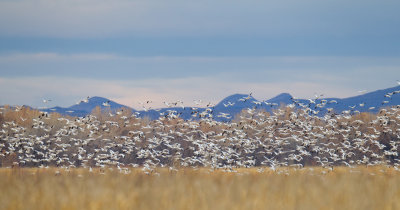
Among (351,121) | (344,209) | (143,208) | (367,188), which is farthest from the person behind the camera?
(351,121)

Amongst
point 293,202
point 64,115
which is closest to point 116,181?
A: point 293,202

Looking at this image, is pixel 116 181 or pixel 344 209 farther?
pixel 116 181

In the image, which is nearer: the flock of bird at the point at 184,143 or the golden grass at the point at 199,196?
the golden grass at the point at 199,196

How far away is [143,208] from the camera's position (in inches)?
384

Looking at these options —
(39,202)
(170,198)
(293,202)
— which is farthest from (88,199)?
(293,202)

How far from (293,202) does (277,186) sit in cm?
251

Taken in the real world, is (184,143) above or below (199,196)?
below

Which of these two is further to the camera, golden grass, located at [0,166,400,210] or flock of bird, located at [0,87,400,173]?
flock of bird, located at [0,87,400,173]

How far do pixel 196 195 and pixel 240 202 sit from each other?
0.98 meters

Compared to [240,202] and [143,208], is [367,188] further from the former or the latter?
[143,208]

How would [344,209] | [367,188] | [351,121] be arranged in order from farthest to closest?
[351,121], [367,188], [344,209]

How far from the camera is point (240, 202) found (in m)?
10.9

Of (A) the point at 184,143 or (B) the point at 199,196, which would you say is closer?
(B) the point at 199,196

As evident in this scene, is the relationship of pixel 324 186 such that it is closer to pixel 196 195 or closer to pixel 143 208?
pixel 196 195
